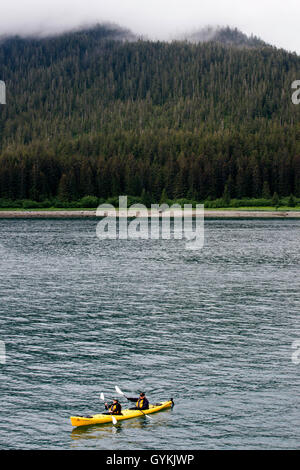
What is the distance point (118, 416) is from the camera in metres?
32.7

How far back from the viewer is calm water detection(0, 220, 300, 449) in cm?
3105

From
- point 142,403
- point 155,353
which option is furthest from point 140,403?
point 155,353

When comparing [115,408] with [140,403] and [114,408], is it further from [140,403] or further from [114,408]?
[140,403]

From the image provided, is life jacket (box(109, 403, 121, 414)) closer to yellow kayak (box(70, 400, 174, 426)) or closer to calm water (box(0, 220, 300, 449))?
yellow kayak (box(70, 400, 174, 426))

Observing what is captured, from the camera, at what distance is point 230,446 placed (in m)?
29.1

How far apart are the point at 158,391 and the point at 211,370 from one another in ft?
15.7

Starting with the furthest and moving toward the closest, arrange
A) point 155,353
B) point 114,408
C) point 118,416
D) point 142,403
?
point 155,353 < point 142,403 < point 118,416 < point 114,408

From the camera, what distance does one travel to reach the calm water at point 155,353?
3105 cm

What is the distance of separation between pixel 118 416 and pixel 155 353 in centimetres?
1145

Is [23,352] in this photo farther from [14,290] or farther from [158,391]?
[14,290]

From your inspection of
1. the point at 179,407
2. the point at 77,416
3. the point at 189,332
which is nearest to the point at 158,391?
the point at 179,407

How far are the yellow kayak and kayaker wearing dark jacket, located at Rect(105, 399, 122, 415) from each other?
0.21m

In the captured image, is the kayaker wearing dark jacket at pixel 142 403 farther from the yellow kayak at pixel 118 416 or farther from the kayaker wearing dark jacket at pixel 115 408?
the kayaker wearing dark jacket at pixel 115 408
